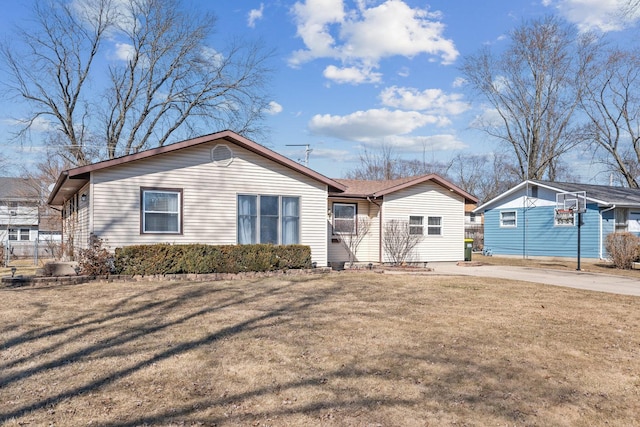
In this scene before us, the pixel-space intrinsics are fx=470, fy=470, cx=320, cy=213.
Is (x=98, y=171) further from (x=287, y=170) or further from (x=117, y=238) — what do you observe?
(x=287, y=170)

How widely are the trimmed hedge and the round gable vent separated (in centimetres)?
259

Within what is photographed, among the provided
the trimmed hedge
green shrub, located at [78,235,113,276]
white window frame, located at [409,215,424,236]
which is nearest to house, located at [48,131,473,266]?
green shrub, located at [78,235,113,276]

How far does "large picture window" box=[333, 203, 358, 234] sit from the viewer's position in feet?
56.7

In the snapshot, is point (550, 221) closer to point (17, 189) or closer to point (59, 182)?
point (59, 182)

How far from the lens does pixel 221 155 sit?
42.8ft

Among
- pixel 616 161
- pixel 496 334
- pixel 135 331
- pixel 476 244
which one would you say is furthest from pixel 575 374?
pixel 616 161

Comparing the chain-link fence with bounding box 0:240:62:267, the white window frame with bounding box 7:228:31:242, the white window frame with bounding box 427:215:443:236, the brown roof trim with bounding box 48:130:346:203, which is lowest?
the chain-link fence with bounding box 0:240:62:267

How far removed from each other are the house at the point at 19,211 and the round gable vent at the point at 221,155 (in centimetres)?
2801

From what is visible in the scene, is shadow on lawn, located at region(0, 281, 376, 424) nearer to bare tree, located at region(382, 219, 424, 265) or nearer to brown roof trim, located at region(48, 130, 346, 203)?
brown roof trim, located at region(48, 130, 346, 203)

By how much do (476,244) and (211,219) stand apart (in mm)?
22018

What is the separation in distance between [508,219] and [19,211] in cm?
3584

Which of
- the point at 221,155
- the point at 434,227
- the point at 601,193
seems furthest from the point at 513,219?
the point at 221,155

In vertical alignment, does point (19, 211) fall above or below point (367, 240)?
above

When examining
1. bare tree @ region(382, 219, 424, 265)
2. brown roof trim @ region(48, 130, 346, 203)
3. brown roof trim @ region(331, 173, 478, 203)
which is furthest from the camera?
brown roof trim @ region(331, 173, 478, 203)
